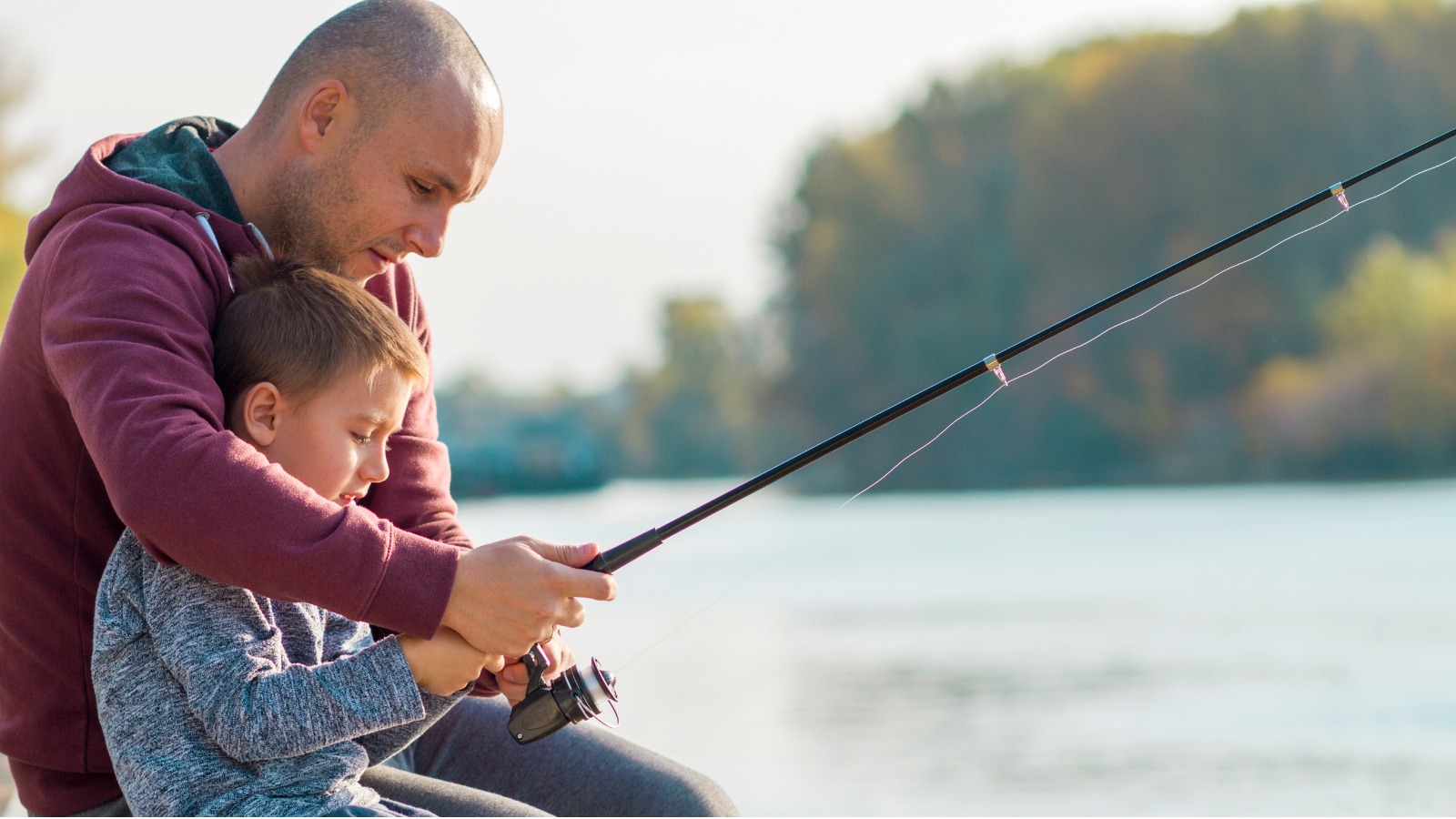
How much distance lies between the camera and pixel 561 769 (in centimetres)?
194

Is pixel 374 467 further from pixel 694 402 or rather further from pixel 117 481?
pixel 694 402

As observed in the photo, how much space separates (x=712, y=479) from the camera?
44.3 m

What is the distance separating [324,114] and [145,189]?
26cm

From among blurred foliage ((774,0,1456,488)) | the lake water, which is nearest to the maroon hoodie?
the lake water

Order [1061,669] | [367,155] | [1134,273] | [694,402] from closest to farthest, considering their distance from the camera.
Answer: [367,155]
[1061,669]
[1134,273]
[694,402]

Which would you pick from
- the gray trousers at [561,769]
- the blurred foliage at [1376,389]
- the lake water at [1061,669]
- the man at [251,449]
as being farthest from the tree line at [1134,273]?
the man at [251,449]

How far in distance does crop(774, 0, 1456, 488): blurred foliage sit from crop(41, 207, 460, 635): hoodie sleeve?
27.0 meters

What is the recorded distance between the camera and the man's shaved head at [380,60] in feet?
6.00

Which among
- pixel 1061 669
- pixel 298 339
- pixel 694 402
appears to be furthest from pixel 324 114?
pixel 694 402

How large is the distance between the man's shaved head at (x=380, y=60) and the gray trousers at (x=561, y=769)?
0.69 meters

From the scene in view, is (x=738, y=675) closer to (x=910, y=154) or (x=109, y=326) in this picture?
(x=109, y=326)

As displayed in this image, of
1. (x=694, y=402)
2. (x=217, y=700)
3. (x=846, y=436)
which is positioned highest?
(x=694, y=402)

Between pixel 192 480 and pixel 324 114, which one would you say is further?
pixel 324 114

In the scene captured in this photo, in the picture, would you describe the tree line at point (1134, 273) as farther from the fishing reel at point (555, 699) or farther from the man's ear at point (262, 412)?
the man's ear at point (262, 412)
